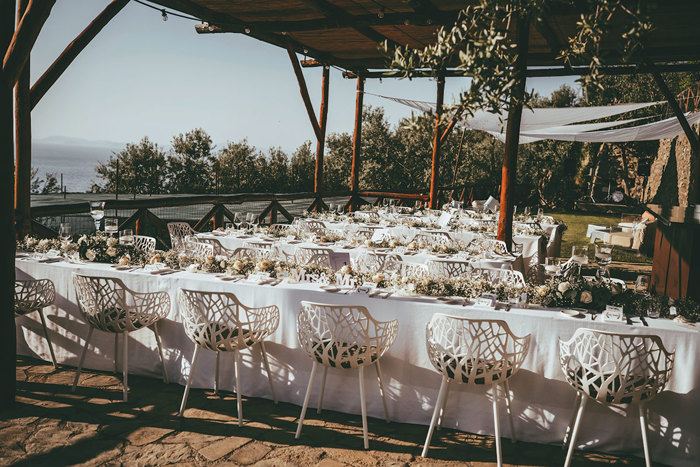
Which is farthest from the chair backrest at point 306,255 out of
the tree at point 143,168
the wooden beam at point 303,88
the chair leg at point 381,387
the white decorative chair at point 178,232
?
the tree at point 143,168

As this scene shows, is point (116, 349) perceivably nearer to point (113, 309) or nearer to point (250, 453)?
point (113, 309)

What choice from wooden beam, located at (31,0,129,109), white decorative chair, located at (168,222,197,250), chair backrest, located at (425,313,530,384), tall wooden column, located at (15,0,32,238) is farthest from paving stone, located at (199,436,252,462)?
wooden beam, located at (31,0,129,109)

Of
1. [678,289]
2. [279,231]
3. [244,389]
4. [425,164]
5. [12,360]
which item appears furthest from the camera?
[425,164]

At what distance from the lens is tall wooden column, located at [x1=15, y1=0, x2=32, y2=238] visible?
217 inches

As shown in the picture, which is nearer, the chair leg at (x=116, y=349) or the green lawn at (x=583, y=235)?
the chair leg at (x=116, y=349)

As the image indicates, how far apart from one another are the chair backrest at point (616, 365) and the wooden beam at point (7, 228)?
3.45 m

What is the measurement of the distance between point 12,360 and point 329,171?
66.2 feet

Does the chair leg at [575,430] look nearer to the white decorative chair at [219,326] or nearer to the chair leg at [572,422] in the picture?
the chair leg at [572,422]

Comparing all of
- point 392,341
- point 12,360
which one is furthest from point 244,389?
point 12,360

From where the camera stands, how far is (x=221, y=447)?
3.13 meters

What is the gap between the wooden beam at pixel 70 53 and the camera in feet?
18.1

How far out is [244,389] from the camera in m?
3.93

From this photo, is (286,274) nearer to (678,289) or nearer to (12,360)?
(12,360)

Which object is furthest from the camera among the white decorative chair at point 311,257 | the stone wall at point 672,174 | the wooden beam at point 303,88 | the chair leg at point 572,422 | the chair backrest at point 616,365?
the stone wall at point 672,174
